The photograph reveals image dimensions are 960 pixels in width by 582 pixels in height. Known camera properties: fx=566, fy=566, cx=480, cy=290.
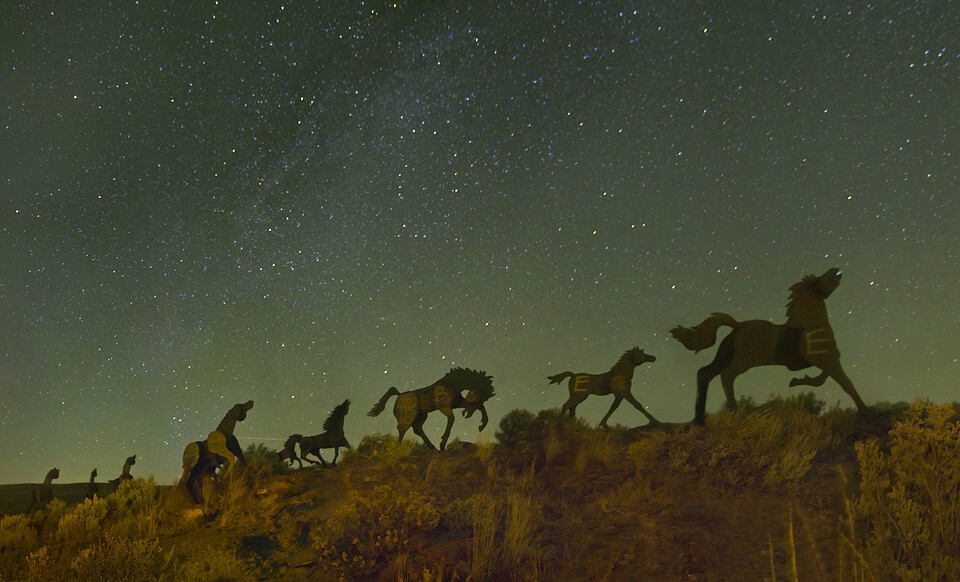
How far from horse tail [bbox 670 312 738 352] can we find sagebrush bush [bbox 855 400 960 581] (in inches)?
148

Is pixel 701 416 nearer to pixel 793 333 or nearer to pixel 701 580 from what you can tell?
pixel 793 333

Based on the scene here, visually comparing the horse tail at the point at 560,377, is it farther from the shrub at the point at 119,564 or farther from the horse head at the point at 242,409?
the shrub at the point at 119,564

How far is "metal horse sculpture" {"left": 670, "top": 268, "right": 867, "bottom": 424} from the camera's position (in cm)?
909

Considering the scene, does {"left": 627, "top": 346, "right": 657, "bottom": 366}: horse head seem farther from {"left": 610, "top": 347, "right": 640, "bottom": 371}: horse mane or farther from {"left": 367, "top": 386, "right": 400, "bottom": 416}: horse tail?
{"left": 367, "top": 386, "right": 400, "bottom": 416}: horse tail

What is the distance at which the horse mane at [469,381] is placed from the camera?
45.9ft

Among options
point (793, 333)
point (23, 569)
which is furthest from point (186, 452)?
point (793, 333)

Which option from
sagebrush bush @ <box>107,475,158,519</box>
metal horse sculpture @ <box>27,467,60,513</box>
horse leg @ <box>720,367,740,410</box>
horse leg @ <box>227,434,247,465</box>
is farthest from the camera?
metal horse sculpture @ <box>27,467,60,513</box>

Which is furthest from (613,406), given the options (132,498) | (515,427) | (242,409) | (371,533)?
(132,498)

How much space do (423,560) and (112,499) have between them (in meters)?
7.81

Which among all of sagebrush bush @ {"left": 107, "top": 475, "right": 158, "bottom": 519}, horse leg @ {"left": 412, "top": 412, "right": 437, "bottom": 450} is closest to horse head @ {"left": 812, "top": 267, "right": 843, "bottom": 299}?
horse leg @ {"left": 412, "top": 412, "right": 437, "bottom": 450}

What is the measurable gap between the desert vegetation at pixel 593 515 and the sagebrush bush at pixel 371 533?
0.08 feet

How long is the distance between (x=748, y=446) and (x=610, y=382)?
387 centimetres

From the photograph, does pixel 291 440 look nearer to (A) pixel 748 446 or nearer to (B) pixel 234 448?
(B) pixel 234 448

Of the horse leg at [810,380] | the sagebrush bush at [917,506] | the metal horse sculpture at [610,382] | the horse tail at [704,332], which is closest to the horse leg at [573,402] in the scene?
the metal horse sculpture at [610,382]
